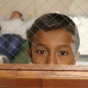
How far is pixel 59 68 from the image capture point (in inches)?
12.6

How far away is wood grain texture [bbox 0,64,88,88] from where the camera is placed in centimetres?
31

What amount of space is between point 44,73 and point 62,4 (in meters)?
2.03

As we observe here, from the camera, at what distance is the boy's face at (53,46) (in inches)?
23.2

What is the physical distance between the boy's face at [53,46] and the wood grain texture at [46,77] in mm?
244

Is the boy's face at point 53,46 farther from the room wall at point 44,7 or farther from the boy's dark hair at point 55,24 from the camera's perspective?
the room wall at point 44,7

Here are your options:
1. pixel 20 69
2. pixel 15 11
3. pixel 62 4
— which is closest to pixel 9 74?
pixel 20 69

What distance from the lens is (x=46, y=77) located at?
312 millimetres

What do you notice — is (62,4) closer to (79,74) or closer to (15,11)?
(15,11)

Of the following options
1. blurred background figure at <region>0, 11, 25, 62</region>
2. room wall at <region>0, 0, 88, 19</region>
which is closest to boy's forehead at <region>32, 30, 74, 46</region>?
blurred background figure at <region>0, 11, 25, 62</region>

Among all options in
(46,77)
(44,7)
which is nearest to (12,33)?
(44,7)

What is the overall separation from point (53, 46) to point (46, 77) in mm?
287

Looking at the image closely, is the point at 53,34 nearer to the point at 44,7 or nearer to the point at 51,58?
the point at 51,58

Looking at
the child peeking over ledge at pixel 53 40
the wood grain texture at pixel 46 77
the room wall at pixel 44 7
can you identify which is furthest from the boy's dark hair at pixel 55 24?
the room wall at pixel 44 7

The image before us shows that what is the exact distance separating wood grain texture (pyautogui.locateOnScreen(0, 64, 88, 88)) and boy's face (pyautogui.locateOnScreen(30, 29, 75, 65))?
24 cm
